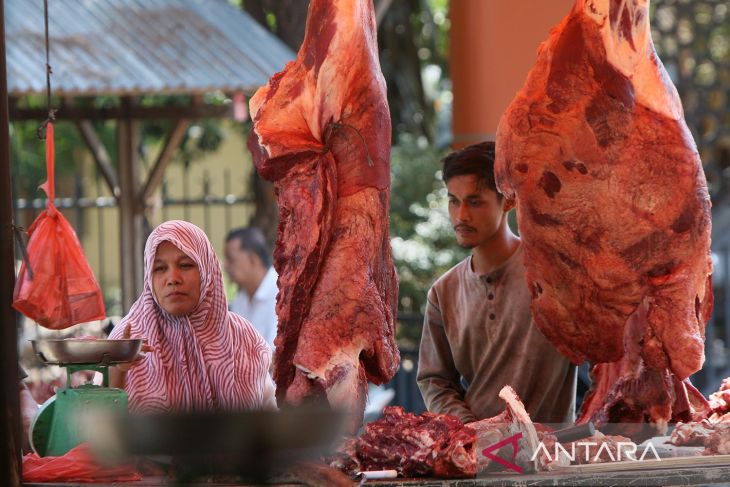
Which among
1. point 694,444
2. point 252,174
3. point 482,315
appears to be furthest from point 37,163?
point 694,444

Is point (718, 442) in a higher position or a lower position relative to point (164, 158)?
lower

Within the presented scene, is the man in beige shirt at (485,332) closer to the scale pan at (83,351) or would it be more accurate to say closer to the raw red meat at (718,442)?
the raw red meat at (718,442)

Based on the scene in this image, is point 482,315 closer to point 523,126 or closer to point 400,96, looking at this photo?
point 523,126

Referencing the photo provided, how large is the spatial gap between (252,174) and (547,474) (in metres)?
6.74

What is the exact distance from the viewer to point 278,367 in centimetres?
457

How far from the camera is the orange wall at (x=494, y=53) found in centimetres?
555

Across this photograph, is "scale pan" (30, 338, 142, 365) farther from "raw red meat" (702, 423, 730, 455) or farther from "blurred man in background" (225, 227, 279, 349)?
"blurred man in background" (225, 227, 279, 349)

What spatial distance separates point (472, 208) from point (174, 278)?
4.21ft

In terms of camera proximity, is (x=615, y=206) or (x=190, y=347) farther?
(x=190, y=347)

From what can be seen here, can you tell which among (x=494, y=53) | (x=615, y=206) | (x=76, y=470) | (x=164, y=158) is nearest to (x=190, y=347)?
(x=76, y=470)

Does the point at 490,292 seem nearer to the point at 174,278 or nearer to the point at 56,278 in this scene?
the point at 174,278

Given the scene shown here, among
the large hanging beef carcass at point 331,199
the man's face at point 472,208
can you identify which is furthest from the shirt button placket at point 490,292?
the large hanging beef carcass at point 331,199

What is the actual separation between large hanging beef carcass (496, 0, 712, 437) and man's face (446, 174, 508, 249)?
0.46 meters

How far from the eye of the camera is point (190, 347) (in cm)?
488
